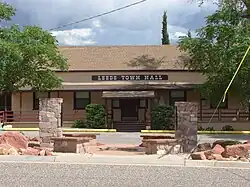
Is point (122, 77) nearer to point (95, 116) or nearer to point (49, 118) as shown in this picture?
point (95, 116)

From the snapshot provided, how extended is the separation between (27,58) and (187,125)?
19.3m

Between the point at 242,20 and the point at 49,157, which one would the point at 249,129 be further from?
the point at 49,157

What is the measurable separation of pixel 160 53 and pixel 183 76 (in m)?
3.97

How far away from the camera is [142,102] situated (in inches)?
1534

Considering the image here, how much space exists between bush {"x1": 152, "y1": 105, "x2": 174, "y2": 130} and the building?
2.14 metres

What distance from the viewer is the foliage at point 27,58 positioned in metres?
32.2

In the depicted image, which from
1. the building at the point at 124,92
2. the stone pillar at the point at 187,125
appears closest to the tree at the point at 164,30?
the building at the point at 124,92

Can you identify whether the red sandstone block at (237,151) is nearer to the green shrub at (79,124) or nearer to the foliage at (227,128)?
the foliage at (227,128)

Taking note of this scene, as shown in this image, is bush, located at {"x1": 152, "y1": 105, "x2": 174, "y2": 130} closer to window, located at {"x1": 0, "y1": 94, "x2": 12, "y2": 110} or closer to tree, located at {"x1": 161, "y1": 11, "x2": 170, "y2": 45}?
window, located at {"x1": 0, "y1": 94, "x2": 12, "y2": 110}

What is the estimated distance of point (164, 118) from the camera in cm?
3466

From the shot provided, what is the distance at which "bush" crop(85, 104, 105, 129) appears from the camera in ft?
115

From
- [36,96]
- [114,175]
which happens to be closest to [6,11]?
[36,96]

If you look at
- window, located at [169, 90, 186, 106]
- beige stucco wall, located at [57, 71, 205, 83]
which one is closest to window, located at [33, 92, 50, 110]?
beige stucco wall, located at [57, 71, 205, 83]

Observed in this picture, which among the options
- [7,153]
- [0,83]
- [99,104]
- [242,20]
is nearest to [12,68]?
[0,83]
